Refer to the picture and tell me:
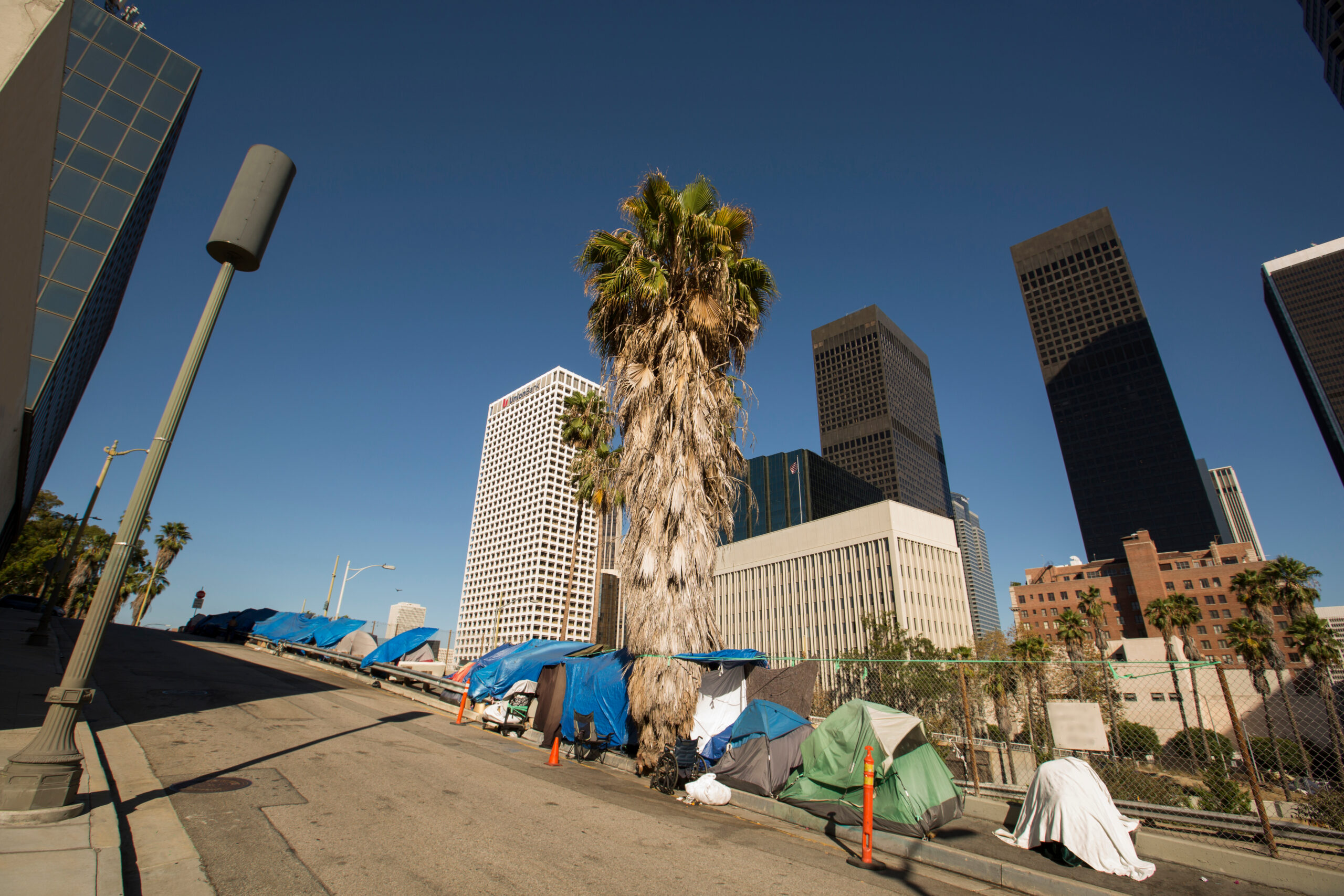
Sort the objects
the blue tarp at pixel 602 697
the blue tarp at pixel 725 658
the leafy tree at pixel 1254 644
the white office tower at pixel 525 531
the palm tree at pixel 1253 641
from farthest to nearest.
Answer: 1. the white office tower at pixel 525 531
2. the palm tree at pixel 1253 641
3. the leafy tree at pixel 1254 644
4. the blue tarp at pixel 602 697
5. the blue tarp at pixel 725 658

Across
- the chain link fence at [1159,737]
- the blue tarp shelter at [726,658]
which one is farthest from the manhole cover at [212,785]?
the chain link fence at [1159,737]

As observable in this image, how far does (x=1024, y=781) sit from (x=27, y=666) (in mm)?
37955

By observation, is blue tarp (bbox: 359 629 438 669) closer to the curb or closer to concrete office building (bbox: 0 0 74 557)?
the curb

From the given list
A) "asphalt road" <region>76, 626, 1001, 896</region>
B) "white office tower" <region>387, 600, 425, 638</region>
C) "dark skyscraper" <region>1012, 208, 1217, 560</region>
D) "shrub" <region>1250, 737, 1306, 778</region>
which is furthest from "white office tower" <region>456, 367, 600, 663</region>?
"dark skyscraper" <region>1012, 208, 1217, 560</region>

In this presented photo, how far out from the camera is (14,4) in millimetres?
2824

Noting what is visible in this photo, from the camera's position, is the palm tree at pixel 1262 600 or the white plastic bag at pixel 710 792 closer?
the white plastic bag at pixel 710 792

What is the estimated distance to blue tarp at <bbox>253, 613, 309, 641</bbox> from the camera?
3089 cm

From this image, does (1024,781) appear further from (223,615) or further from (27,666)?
(223,615)

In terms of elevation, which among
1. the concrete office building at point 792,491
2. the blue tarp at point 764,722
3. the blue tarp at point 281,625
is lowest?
the blue tarp at point 764,722

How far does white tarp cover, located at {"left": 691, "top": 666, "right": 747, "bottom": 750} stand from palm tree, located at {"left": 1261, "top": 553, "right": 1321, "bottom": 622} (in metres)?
59.4

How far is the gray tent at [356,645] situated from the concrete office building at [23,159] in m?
26.8

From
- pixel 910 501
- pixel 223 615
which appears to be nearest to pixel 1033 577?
pixel 910 501

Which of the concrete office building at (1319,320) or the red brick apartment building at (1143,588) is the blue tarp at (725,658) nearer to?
the red brick apartment building at (1143,588)

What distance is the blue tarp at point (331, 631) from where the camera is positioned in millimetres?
27297
